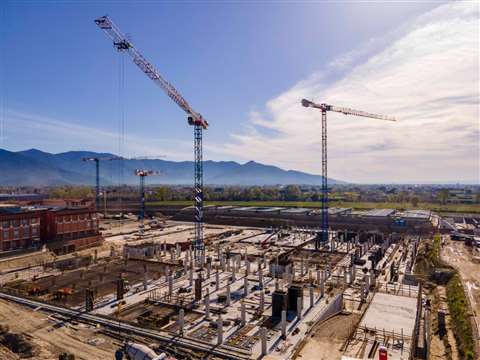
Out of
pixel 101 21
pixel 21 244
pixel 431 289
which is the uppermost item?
pixel 101 21

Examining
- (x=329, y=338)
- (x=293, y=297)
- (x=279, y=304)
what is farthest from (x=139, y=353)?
(x=293, y=297)

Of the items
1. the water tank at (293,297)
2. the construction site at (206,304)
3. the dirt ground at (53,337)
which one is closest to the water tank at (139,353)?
the construction site at (206,304)

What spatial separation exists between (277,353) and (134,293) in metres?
15.1

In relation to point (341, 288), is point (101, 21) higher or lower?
higher

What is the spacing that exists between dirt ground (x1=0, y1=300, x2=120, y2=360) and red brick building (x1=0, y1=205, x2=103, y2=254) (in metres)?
20.0

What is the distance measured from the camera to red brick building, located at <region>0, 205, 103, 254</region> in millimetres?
41094

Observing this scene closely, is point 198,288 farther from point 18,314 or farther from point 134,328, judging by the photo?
point 18,314

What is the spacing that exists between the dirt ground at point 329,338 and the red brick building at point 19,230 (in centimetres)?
3818

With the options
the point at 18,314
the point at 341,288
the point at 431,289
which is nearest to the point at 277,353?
the point at 341,288

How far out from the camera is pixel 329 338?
20.4 meters

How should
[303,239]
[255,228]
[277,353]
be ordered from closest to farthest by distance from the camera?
[277,353], [303,239], [255,228]

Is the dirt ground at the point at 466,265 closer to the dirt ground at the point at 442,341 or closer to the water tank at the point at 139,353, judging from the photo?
the dirt ground at the point at 442,341

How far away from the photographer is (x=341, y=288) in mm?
29250

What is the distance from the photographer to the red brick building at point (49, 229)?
135 ft
